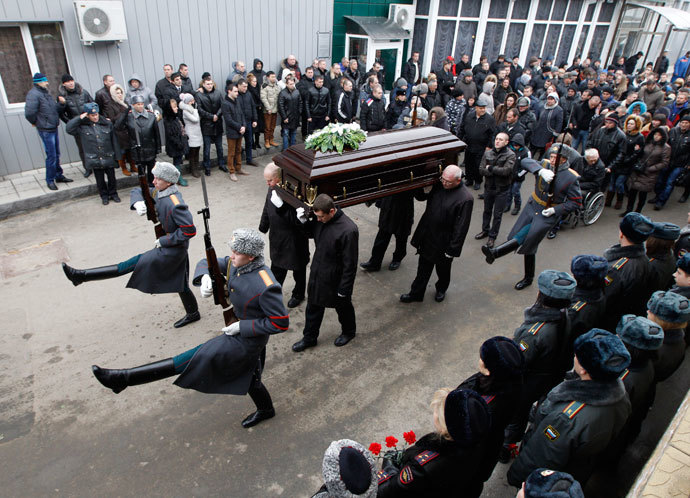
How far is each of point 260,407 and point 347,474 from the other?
1846 mm

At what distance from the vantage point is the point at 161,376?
9.60 ft

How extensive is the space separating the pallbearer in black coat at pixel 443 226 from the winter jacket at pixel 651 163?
399 centimetres

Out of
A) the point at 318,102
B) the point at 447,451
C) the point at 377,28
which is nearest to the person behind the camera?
the point at 447,451

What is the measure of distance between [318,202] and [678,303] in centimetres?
253

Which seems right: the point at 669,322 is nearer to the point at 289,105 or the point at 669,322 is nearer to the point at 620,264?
the point at 620,264

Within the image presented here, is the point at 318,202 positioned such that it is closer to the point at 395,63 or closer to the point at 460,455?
the point at 460,455

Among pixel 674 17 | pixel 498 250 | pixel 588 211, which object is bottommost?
pixel 588 211

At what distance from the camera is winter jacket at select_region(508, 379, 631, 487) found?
7.57 ft

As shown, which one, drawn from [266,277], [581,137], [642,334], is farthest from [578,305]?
[581,137]

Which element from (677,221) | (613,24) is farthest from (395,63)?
(613,24)

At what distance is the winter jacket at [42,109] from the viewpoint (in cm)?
636

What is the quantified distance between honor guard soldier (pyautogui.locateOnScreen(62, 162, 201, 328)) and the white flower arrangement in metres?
1.26

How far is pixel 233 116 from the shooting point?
24.9 feet

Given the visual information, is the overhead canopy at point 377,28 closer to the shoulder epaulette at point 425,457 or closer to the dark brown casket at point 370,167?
the dark brown casket at point 370,167
